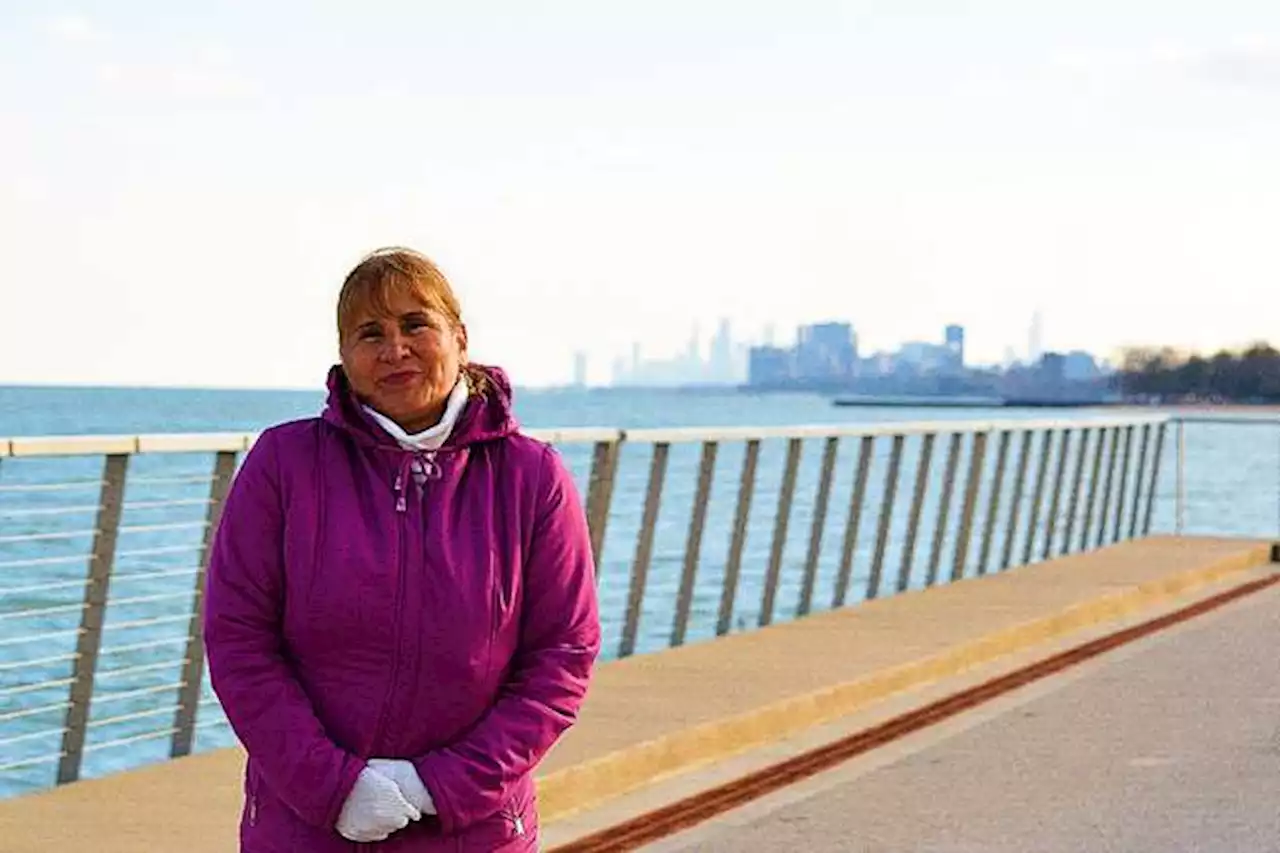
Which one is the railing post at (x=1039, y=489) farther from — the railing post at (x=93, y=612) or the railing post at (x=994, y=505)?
the railing post at (x=93, y=612)

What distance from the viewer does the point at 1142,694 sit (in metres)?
12.6

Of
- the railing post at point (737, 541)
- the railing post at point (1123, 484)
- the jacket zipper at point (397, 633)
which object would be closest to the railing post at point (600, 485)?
the railing post at point (737, 541)

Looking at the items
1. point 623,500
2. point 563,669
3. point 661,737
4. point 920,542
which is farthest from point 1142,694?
point 623,500

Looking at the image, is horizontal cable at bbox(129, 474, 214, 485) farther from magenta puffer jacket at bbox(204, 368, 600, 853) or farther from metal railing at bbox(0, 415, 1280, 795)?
magenta puffer jacket at bbox(204, 368, 600, 853)

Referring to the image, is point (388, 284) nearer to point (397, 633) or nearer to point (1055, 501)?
point (397, 633)

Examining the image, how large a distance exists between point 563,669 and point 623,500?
203 feet

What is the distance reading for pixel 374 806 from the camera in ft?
13.5

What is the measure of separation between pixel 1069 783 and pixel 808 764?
945mm

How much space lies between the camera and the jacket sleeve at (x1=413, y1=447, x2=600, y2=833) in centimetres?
416

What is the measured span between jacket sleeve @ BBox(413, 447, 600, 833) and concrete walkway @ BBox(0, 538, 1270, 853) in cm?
359

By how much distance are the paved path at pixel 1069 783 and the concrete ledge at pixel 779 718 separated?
1.47ft

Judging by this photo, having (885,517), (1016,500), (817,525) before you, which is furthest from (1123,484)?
(817,525)

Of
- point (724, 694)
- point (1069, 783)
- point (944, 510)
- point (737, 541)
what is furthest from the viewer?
point (944, 510)

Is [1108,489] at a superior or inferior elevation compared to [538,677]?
inferior
